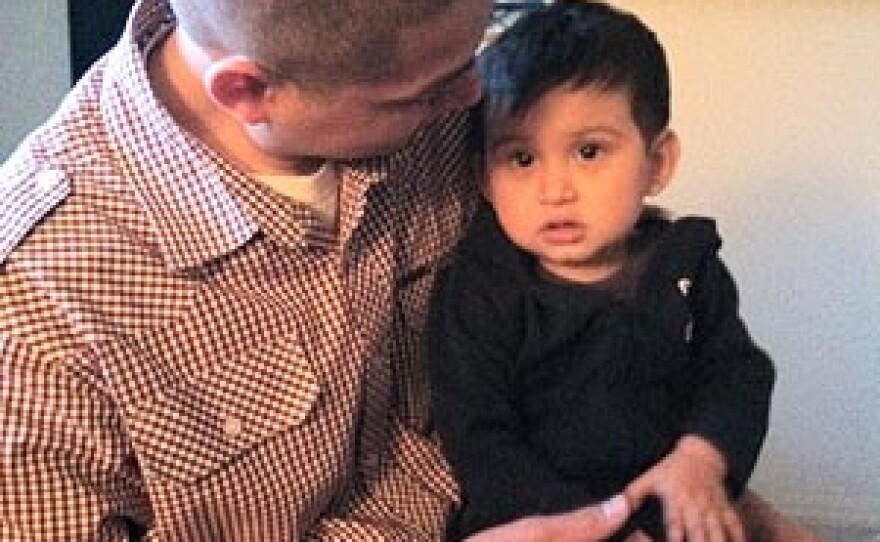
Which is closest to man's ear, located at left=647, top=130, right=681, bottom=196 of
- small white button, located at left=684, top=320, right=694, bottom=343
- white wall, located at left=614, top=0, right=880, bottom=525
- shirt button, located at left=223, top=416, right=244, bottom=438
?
small white button, located at left=684, top=320, right=694, bottom=343

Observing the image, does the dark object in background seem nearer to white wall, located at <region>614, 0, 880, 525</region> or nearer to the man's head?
white wall, located at <region>614, 0, 880, 525</region>

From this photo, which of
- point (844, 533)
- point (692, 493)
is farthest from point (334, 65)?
point (844, 533)

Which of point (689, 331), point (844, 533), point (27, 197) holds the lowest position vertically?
point (844, 533)

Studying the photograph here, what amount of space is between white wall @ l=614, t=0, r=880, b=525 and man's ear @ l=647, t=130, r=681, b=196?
0.46 metres

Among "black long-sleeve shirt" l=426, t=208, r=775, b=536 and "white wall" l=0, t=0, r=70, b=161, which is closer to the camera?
"black long-sleeve shirt" l=426, t=208, r=775, b=536

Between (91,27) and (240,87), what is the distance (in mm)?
775

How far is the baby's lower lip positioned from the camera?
111cm

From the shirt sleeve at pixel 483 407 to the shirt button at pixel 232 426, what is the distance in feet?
0.53

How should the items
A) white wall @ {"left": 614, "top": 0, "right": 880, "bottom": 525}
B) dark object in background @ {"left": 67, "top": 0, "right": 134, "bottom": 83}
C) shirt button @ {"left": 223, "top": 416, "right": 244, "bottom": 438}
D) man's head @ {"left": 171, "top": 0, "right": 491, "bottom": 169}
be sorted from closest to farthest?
man's head @ {"left": 171, "top": 0, "right": 491, "bottom": 169}, shirt button @ {"left": 223, "top": 416, "right": 244, "bottom": 438}, white wall @ {"left": 614, "top": 0, "right": 880, "bottom": 525}, dark object in background @ {"left": 67, "top": 0, "right": 134, "bottom": 83}

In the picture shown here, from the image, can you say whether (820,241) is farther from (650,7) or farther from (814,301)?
(650,7)

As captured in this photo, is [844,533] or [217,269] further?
[844,533]

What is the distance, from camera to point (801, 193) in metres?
1.62

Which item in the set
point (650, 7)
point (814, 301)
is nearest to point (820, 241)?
point (814, 301)

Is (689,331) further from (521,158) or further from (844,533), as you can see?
(844,533)
